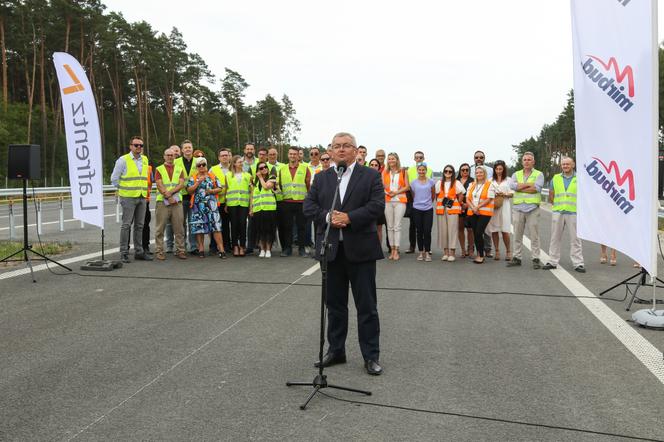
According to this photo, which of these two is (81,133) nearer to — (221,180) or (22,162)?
(22,162)

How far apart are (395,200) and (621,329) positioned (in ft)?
20.4

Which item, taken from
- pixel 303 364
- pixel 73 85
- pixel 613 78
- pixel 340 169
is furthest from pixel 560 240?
pixel 73 85

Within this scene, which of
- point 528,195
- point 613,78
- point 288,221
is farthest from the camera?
point 288,221

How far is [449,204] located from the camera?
11.8 metres

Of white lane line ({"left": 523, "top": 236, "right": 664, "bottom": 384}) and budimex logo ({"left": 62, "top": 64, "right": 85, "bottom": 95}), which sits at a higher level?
budimex logo ({"left": 62, "top": 64, "right": 85, "bottom": 95})

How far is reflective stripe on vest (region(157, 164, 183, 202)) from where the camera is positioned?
37.3 ft

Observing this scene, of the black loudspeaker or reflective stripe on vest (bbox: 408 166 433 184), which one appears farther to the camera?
reflective stripe on vest (bbox: 408 166 433 184)

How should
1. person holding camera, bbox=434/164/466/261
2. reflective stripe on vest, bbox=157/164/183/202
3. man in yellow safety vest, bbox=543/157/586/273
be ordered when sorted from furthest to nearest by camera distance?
person holding camera, bbox=434/164/466/261 → reflective stripe on vest, bbox=157/164/183/202 → man in yellow safety vest, bbox=543/157/586/273

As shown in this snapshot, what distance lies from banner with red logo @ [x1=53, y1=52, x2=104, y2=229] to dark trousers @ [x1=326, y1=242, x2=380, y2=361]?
6.39 m

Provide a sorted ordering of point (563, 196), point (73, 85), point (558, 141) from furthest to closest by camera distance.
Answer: point (558, 141), point (563, 196), point (73, 85)

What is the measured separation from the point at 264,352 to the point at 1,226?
49.6 ft

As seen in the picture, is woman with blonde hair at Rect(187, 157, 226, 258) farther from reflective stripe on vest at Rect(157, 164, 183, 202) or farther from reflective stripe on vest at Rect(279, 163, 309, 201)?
reflective stripe on vest at Rect(279, 163, 309, 201)

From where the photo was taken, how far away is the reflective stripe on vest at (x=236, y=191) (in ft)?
39.8

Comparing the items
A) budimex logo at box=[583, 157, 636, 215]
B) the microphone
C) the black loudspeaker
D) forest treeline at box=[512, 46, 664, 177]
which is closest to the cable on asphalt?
the microphone
